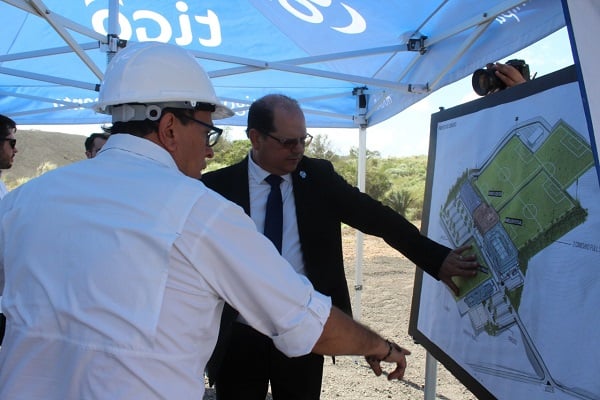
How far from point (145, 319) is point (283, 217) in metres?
1.37

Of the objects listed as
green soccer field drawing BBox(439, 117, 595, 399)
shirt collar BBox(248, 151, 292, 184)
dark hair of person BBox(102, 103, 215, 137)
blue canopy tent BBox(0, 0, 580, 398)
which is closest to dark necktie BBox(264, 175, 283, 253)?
shirt collar BBox(248, 151, 292, 184)

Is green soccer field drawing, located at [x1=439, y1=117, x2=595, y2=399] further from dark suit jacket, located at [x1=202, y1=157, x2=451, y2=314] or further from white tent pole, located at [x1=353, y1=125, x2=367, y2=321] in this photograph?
white tent pole, located at [x1=353, y1=125, x2=367, y2=321]

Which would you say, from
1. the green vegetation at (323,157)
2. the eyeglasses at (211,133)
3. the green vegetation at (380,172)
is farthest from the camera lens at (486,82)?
the green vegetation at (380,172)

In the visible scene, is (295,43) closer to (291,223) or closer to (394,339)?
(291,223)

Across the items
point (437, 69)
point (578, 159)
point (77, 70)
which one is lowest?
point (578, 159)

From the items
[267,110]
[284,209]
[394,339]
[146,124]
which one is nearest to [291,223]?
[284,209]

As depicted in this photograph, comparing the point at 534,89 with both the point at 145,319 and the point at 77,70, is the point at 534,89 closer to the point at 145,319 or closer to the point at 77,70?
the point at 145,319

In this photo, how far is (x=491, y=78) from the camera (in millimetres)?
1799

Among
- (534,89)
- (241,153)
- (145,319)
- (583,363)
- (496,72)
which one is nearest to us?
(145,319)

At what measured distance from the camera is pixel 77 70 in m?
5.52

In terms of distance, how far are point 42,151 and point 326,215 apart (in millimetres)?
42859

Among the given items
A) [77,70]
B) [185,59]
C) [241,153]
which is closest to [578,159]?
[185,59]

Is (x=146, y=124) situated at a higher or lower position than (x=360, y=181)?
lower

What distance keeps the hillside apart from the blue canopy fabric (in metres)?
31.4
